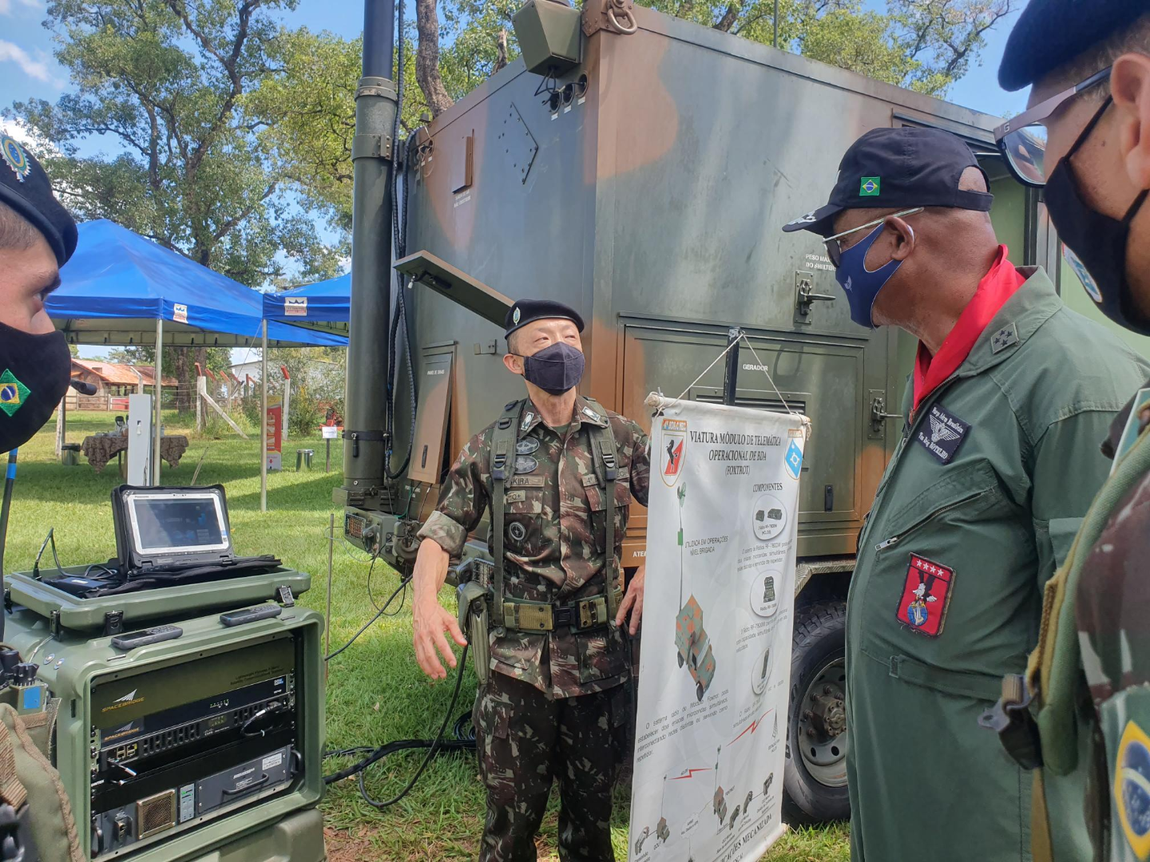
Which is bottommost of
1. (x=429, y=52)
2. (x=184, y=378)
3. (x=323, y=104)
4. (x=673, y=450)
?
(x=673, y=450)

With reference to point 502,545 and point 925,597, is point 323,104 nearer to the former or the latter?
point 502,545

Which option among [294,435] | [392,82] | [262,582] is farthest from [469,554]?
[294,435]

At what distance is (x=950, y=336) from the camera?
1645 mm

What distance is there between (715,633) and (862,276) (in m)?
1.03

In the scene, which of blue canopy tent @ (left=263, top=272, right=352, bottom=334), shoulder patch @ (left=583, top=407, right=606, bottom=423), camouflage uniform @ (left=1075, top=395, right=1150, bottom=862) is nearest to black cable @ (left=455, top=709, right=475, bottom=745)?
shoulder patch @ (left=583, top=407, right=606, bottom=423)

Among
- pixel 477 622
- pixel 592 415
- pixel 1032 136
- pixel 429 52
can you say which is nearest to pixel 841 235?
pixel 1032 136

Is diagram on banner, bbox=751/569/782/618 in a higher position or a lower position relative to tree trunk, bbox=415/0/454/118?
lower

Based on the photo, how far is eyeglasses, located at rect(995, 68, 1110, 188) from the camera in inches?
30.9

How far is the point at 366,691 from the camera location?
4203 millimetres

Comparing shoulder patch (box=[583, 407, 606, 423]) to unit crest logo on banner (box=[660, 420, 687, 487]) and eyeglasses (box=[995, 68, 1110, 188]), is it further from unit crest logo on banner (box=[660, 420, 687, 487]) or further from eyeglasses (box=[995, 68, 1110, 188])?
eyeglasses (box=[995, 68, 1110, 188])

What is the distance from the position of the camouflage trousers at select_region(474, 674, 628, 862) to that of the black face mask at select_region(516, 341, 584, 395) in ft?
2.89

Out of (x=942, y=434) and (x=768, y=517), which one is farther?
(x=768, y=517)

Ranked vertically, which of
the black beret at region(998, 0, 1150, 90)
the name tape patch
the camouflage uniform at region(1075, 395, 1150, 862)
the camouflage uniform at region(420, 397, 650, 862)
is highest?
the black beret at region(998, 0, 1150, 90)

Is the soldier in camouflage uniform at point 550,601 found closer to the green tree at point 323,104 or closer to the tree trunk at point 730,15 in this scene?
the green tree at point 323,104
